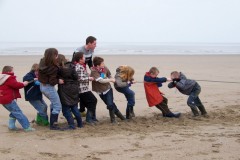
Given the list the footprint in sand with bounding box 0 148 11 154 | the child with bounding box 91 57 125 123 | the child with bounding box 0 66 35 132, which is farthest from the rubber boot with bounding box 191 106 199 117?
the footprint in sand with bounding box 0 148 11 154

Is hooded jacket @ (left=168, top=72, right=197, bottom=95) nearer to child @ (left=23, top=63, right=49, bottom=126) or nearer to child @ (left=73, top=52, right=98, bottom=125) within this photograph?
child @ (left=73, top=52, right=98, bottom=125)

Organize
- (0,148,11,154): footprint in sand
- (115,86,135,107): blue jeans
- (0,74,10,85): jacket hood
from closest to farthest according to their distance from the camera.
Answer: (0,148,11,154): footprint in sand, (0,74,10,85): jacket hood, (115,86,135,107): blue jeans

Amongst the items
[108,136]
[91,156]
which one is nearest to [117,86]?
[108,136]

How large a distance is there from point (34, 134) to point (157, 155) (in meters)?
2.37

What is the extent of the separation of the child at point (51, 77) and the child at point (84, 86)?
48cm

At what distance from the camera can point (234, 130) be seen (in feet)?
23.0

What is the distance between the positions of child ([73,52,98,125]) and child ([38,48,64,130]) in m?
0.48

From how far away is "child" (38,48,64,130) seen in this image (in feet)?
22.8

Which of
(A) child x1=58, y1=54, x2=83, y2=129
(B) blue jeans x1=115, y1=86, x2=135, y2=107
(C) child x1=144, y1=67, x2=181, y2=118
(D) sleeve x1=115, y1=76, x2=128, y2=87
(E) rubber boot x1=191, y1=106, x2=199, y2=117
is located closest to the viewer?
(A) child x1=58, y1=54, x2=83, y2=129

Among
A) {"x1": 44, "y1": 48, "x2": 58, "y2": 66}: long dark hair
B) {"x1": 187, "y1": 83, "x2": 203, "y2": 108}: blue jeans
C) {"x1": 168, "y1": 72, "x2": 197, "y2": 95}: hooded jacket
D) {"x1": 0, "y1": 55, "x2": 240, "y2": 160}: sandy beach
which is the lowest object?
{"x1": 0, "y1": 55, "x2": 240, "y2": 160}: sandy beach

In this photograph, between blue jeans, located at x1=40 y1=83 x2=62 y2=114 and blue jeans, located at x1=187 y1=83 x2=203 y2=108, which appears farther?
blue jeans, located at x1=187 y1=83 x2=203 y2=108

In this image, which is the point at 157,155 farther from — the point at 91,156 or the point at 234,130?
the point at 234,130

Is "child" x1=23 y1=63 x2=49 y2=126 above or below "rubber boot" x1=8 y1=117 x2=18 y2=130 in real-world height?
above

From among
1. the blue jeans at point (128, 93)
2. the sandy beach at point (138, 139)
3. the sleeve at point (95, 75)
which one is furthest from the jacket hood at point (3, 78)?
the blue jeans at point (128, 93)
